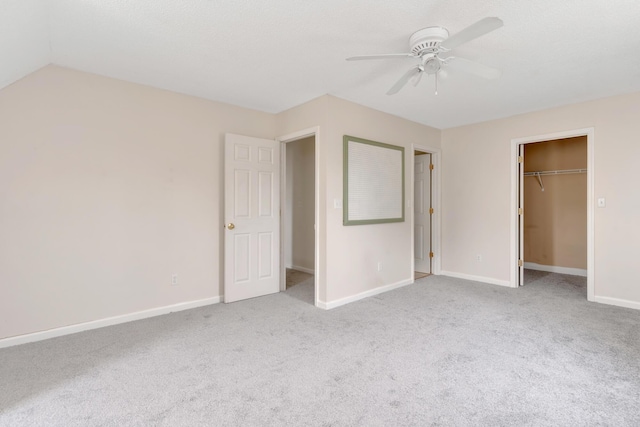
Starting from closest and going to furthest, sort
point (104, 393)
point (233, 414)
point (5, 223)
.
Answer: point (233, 414) < point (104, 393) < point (5, 223)

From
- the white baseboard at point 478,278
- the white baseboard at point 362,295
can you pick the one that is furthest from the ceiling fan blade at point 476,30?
the white baseboard at point 478,278

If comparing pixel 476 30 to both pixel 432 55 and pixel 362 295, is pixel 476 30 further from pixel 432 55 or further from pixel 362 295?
pixel 362 295

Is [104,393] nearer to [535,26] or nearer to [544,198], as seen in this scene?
[535,26]

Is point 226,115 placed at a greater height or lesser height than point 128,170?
greater

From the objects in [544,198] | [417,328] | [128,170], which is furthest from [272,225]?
[544,198]

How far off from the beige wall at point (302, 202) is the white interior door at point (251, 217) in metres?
1.27

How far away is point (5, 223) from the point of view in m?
2.60

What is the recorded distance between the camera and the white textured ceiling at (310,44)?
6.65 feet

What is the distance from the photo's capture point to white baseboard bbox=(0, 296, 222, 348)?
2666 millimetres

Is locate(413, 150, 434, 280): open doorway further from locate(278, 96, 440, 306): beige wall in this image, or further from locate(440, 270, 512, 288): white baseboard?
locate(278, 96, 440, 306): beige wall

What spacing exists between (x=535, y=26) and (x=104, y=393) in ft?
12.4

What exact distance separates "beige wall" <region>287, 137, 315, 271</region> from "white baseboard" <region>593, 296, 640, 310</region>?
12.7ft

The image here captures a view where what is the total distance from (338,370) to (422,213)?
3814 millimetres

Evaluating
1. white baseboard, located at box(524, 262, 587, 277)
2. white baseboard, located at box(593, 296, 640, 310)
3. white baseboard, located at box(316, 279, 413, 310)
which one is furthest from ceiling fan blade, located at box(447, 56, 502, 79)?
white baseboard, located at box(524, 262, 587, 277)
